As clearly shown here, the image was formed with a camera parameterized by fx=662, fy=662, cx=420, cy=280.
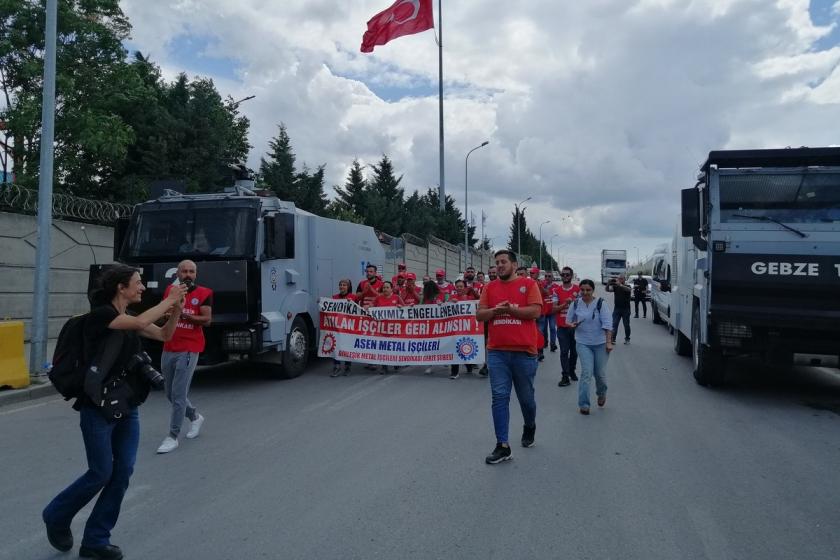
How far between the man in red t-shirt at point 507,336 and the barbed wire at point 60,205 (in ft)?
31.5

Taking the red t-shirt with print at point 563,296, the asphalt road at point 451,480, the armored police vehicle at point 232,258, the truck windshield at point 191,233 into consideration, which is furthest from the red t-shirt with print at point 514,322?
the red t-shirt with print at point 563,296

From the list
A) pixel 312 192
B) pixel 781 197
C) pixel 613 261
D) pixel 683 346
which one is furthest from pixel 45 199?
pixel 613 261

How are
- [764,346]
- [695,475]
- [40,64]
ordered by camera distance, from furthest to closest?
[40,64], [764,346], [695,475]

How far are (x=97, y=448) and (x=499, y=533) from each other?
2.48m

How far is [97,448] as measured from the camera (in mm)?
3723

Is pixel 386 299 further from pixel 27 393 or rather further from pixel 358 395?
pixel 27 393

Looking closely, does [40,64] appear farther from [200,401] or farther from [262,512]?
[262,512]

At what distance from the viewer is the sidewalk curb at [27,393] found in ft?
28.5

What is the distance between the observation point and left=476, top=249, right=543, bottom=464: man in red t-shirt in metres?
5.82

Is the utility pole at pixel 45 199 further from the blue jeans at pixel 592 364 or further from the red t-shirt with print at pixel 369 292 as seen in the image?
the blue jeans at pixel 592 364

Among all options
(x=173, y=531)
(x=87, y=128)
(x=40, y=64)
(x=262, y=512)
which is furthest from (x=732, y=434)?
(x=40, y=64)

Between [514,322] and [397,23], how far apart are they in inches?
760

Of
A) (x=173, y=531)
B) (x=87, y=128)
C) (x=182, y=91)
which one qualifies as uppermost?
(x=182, y=91)

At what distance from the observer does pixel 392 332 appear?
11883 millimetres
